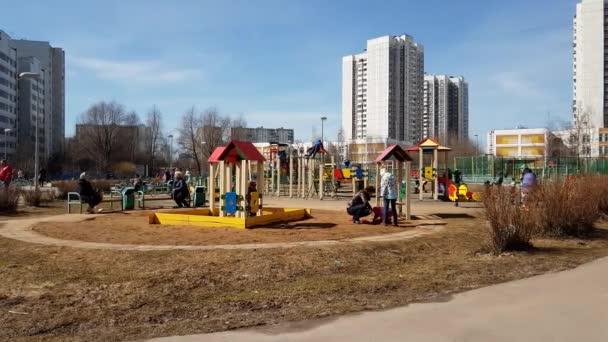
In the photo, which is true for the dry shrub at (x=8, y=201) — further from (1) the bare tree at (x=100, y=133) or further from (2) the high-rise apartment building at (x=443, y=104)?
(2) the high-rise apartment building at (x=443, y=104)

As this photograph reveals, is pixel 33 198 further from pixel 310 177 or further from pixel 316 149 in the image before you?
pixel 316 149

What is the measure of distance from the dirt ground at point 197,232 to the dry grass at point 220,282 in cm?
143

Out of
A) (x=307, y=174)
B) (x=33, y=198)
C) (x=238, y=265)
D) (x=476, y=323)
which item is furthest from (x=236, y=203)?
(x=307, y=174)

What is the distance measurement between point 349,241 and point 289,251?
1843 millimetres

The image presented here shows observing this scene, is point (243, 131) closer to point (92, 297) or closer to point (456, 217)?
point (456, 217)

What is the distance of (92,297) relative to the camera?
6793 mm

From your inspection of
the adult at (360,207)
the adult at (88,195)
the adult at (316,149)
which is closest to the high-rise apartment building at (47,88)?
the adult at (316,149)

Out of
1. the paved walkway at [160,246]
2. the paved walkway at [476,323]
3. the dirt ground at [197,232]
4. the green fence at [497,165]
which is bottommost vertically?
the paved walkway at [476,323]

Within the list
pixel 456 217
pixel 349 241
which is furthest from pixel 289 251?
pixel 456 217

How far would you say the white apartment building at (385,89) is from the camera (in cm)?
10925

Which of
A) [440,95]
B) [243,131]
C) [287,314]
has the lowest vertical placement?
[287,314]

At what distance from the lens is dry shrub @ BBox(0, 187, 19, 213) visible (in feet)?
60.5

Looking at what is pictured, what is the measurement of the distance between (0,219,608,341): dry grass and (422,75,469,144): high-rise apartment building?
11258cm

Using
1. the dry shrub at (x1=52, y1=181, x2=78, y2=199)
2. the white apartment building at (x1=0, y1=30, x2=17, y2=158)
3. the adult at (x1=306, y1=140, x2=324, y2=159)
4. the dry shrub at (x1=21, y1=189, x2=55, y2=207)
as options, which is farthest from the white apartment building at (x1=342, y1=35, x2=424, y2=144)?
the dry shrub at (x1=21, y1=189, x2=55, y2=207)
